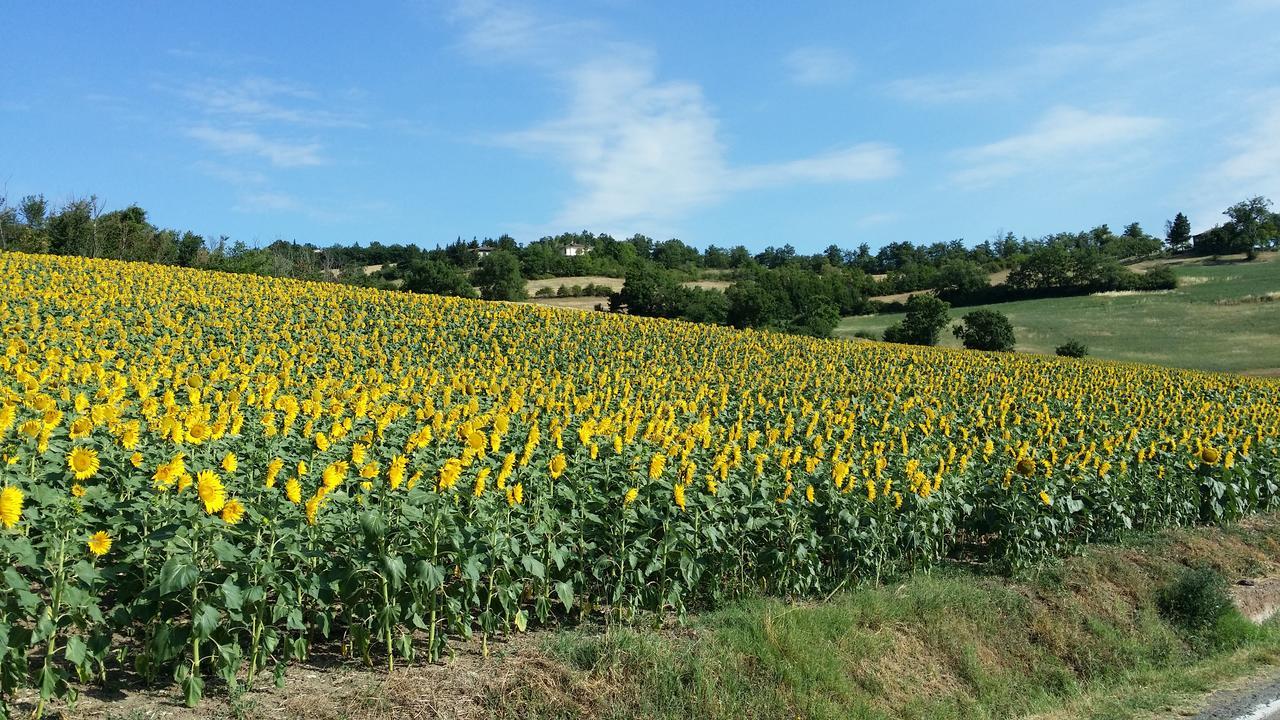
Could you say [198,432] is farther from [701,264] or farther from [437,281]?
[701,264]

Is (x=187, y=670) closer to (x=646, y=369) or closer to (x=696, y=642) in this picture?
Answer: (x=696, y=642)

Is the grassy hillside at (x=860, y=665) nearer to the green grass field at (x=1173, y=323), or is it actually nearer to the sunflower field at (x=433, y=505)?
the sunflower field at (x=433, y=505)

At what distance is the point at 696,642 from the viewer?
5.88m

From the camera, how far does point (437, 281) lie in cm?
5959

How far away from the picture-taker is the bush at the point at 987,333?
192 ft

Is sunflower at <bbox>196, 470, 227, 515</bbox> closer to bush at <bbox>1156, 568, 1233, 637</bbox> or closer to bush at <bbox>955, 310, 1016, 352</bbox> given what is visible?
bush at <bbox>1156, 568, 1233, 637</bbox>

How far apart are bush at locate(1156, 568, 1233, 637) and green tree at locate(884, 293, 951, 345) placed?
53196 millimetres

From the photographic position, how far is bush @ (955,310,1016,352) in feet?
192

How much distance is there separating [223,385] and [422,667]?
6.95 m

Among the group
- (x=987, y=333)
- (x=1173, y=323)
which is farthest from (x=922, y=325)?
(x=1173, y=323)

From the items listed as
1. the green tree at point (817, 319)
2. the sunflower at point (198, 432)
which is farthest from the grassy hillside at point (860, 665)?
the green tree at point (817, 319)

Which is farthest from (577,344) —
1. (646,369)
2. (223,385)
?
(223,385)

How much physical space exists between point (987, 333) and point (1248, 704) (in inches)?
2207

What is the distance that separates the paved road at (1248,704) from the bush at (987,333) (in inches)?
2118
